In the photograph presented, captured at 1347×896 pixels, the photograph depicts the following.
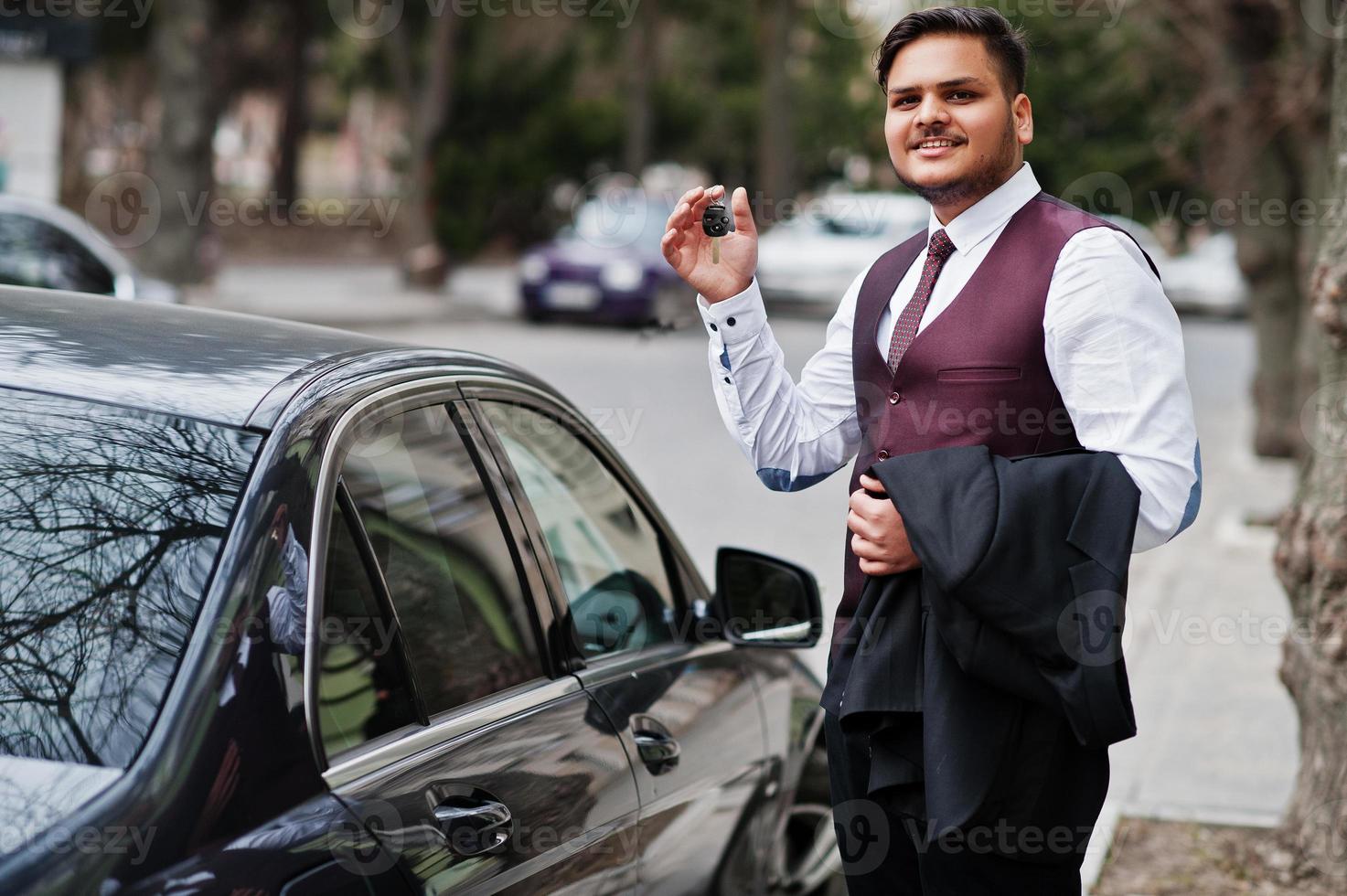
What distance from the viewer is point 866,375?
2.63 m

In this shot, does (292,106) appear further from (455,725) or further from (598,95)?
(455,725)

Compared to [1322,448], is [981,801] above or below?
below

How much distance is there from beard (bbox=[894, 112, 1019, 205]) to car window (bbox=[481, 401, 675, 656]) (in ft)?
2.91

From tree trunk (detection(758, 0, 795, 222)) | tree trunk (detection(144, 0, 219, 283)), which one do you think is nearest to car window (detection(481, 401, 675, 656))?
tree trunk (detection(144, 0, 219, 283))

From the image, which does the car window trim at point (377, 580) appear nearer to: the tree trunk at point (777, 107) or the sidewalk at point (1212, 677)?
the sidewalk at point (1212, 677)

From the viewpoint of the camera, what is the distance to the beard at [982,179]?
2.50 metres

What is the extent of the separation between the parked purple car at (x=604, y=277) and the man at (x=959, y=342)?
1722cm

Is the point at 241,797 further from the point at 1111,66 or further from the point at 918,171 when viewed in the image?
the point at 1111,66

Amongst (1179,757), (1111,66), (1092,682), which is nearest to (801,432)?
(1092,682)

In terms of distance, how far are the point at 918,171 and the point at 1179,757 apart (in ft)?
13.3

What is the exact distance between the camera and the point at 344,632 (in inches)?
91.9

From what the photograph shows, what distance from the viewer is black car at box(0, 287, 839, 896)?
1.89 meters

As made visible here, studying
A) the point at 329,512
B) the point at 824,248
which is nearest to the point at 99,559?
the point at 329,512

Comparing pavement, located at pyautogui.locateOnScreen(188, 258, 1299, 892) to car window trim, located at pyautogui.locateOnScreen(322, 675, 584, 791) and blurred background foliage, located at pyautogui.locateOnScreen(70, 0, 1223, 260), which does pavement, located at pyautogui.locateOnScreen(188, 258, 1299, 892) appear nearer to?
car window trim, located at pyautogui.locateOnScreen(322, 675, 584, 791)
